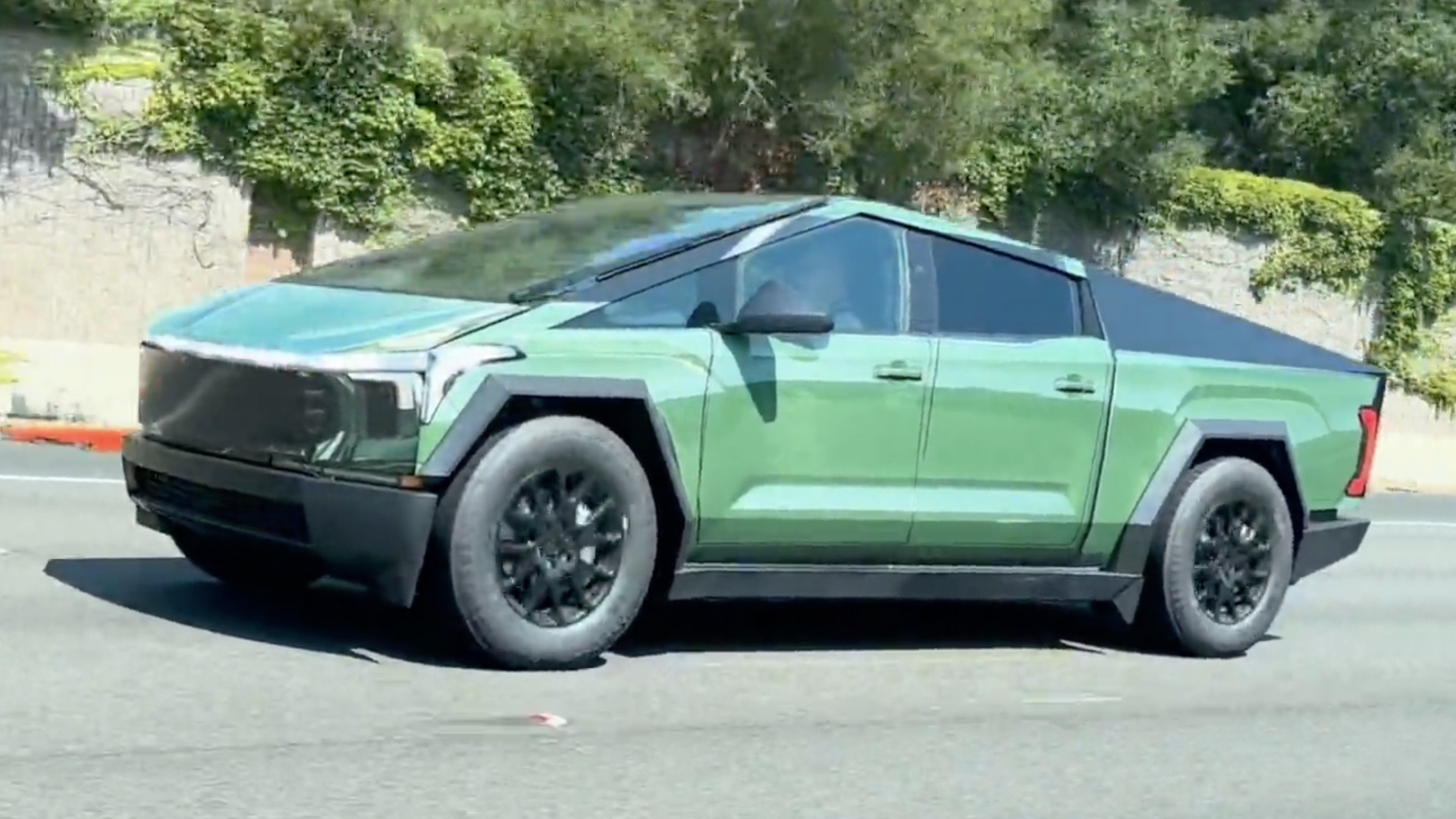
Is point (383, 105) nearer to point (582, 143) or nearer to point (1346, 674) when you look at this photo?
point (582, 143)

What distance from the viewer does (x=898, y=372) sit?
777 cm

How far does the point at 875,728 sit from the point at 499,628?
4.02 feet

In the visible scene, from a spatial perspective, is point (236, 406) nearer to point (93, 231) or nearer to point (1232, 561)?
point (1232, 561)

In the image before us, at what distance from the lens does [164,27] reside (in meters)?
19.6

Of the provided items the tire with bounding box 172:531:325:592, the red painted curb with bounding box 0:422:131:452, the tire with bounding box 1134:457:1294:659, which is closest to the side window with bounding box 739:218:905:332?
the tire with bounding box 1134:457:1294:659

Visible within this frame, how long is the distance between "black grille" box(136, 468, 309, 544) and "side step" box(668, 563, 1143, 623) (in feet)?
4.33

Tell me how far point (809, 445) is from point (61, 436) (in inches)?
349

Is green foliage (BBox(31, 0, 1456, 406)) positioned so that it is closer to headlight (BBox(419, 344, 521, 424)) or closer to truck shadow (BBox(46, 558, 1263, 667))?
truck shadow (BBox(46, 558, 1263, 667))

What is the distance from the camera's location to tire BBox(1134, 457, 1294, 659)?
344 inches

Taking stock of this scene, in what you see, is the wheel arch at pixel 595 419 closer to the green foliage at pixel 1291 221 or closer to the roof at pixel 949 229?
the roof at pixel 949 229

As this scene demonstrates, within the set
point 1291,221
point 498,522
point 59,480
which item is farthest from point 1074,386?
point 1291,221

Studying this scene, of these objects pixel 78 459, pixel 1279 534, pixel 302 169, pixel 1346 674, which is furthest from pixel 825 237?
pixel 302 169

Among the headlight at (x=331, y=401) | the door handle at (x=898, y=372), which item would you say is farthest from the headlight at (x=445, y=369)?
the door handle at (x=898, y=372)

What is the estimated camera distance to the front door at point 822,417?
291 inches
